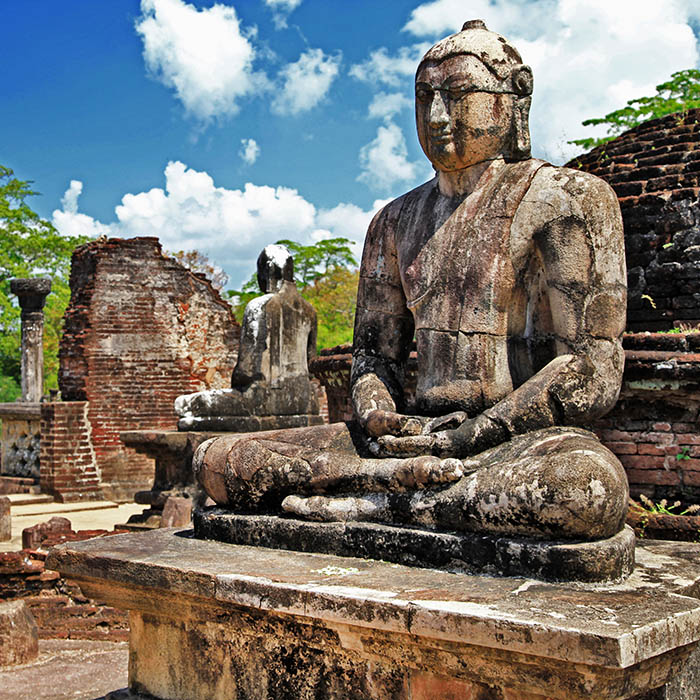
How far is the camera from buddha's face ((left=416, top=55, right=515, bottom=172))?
3.26m

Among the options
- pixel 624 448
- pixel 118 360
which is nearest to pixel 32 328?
pixel 118 360

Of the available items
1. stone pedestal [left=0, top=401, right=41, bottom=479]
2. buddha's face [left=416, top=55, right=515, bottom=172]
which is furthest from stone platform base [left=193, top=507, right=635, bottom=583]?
stone pedestal [left=0, top=401, right=41, bottom=479]

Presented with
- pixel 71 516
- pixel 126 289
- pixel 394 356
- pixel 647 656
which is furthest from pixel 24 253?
pixel 647 656

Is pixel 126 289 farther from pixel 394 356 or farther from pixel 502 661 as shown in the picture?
pixel 502 661

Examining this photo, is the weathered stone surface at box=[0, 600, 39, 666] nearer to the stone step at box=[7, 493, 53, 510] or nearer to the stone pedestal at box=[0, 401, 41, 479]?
the stone step at box=[7, 493, 53, 510]

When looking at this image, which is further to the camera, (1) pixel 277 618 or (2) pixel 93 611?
(2) pixel 93 611

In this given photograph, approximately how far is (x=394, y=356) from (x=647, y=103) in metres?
15.3

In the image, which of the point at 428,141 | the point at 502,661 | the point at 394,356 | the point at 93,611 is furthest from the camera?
the point at 93,611

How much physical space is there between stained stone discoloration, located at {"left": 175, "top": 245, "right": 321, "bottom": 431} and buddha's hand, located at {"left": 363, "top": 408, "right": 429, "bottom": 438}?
5211 millimetres

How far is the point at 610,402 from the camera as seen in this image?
10.1 feet

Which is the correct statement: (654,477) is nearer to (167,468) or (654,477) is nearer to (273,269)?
(273,269)

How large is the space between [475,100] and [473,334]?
0.89 meters

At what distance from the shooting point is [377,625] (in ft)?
7.72

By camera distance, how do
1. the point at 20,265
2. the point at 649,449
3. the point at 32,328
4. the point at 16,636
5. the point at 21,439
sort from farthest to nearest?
the point at 20,265 < the point at 32,328 < the point at 21,439 < the point at 649,449 < the point at 16,636
